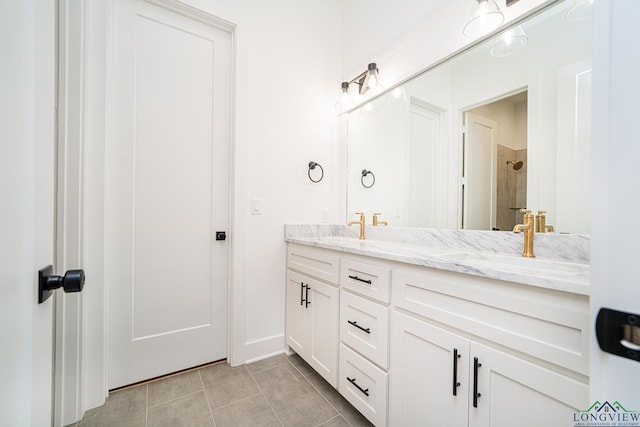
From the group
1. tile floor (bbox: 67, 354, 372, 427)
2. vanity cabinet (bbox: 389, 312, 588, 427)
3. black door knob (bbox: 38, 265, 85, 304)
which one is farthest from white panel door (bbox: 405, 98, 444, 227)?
black door knob (bbox: 38, 265, 85, 304)

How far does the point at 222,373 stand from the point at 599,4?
7.33ft

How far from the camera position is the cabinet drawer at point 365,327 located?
1193 millimetres

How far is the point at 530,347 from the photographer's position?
754 mm

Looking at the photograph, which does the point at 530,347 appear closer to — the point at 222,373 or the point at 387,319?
the point at 387,319

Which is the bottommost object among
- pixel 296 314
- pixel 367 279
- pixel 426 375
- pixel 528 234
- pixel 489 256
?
pixel 296 314

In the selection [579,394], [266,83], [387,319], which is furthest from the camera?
[266,83]

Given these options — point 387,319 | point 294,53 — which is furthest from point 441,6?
point 387,319

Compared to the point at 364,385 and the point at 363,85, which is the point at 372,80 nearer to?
the point at 363,85

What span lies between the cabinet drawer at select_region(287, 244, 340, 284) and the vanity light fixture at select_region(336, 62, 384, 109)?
1.30m

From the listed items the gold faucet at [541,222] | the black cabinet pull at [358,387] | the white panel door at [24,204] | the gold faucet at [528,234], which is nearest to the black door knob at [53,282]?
the white panel door at [24,204]

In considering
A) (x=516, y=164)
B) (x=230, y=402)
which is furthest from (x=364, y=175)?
(x=230, y=402)

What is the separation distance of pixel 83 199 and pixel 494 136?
2.19 metres

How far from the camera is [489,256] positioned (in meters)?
1.28

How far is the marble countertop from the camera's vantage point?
0.75m
